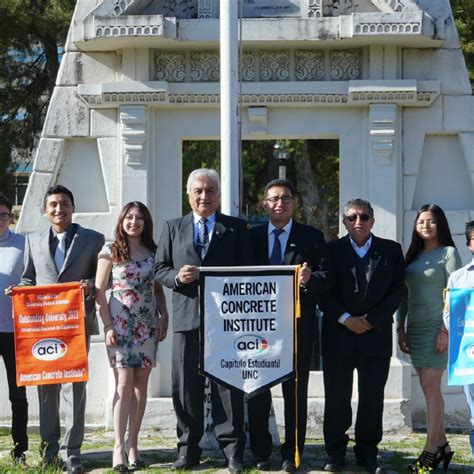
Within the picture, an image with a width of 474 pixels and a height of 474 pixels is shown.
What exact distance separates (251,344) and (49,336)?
1.39m

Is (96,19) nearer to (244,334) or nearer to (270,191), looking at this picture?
(270,191)

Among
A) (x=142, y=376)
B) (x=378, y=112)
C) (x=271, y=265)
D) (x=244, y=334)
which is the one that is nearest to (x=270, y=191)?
(x=271, y=265)

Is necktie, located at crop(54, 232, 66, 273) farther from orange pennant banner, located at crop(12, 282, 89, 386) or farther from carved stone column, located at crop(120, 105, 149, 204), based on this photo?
carved stone column, located at crop(120, 105, 149, 204)

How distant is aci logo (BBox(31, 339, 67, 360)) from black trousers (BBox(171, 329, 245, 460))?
30.3 inches

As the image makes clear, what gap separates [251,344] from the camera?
680 centimetres

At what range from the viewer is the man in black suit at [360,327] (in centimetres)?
693

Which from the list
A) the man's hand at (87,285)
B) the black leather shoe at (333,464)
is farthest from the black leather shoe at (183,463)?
the man's hand at (87,285)

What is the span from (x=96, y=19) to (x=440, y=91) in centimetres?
297

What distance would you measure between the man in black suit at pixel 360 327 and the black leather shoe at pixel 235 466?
617 mm

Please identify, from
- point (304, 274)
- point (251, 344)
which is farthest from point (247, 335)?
point (304, 274)

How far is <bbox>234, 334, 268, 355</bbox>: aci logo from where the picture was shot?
6.80 meters

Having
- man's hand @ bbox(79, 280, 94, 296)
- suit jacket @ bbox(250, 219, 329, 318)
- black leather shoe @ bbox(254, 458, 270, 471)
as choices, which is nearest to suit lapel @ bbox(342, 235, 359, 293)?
suit jacket @ bbox(250, 219, 329, 318)

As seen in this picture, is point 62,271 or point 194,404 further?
point 62,271

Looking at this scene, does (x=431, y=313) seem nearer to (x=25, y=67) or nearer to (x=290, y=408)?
(x=290, y=408)
